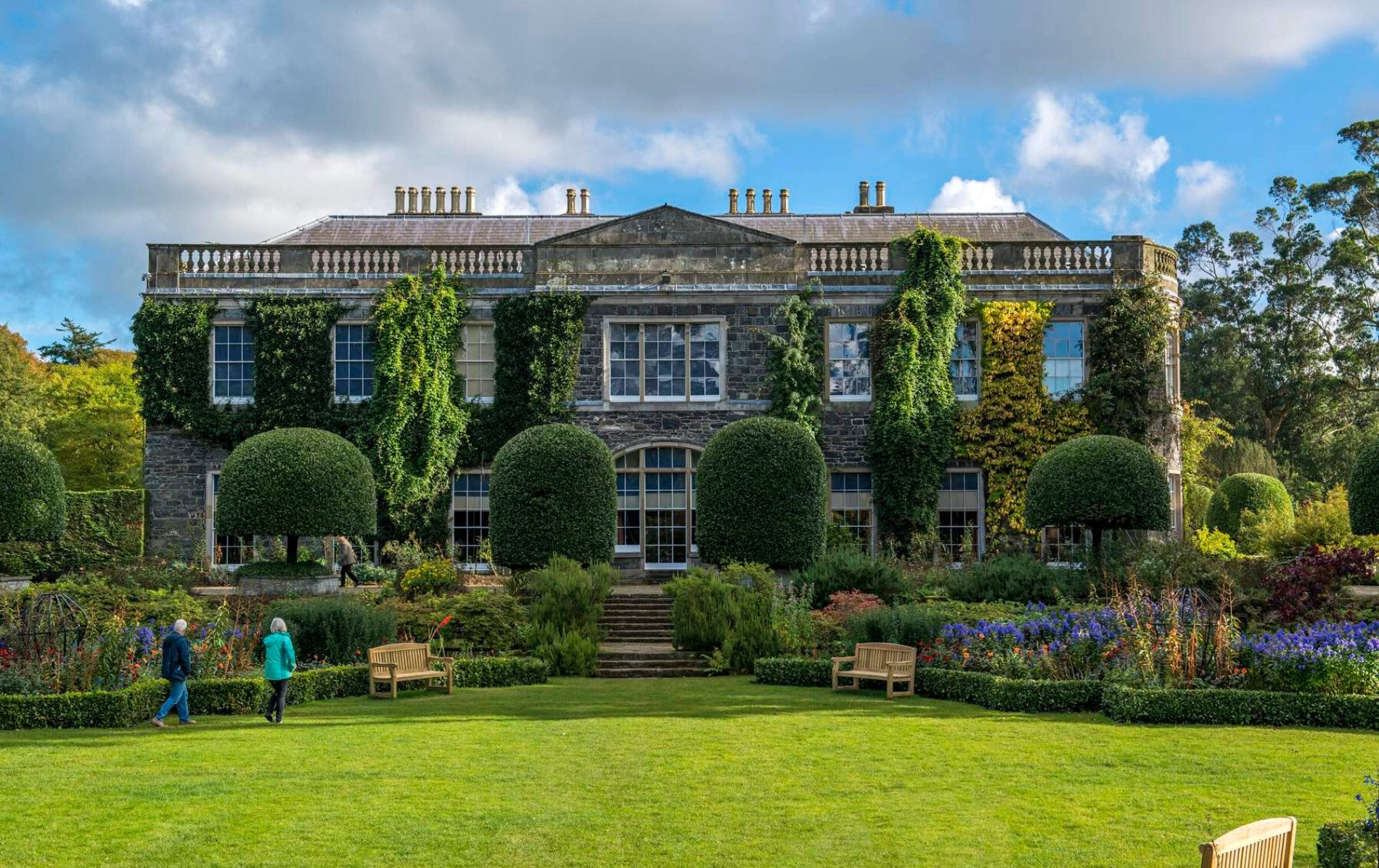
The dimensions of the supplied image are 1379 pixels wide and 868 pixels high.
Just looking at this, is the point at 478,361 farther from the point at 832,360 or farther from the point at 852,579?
the point at 852,579

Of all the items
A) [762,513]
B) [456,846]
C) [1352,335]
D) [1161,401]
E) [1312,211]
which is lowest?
[456,846]

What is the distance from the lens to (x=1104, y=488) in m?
22.0

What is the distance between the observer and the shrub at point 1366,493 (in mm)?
20594

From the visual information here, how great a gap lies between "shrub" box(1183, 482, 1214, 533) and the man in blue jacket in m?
26.1

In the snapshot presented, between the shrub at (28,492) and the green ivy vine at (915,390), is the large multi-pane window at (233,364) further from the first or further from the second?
the green ivy vine at (915,390)

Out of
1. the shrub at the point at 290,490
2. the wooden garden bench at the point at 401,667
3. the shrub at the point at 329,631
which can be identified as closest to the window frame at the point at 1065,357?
the shrub at the point at 290,490

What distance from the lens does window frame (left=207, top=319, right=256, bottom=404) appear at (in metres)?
27.0

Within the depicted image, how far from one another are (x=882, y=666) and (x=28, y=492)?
13557mm

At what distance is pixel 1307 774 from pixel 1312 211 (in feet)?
117

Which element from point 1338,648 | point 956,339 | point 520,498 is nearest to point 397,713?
point 520,498

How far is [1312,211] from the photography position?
42.4m

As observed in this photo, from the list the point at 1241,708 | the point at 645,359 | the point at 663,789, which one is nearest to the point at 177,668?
the point at 663,789

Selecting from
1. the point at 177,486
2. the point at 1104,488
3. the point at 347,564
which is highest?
the point at 177,486

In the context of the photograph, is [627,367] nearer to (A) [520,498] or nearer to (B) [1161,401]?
(A) [520,498]
